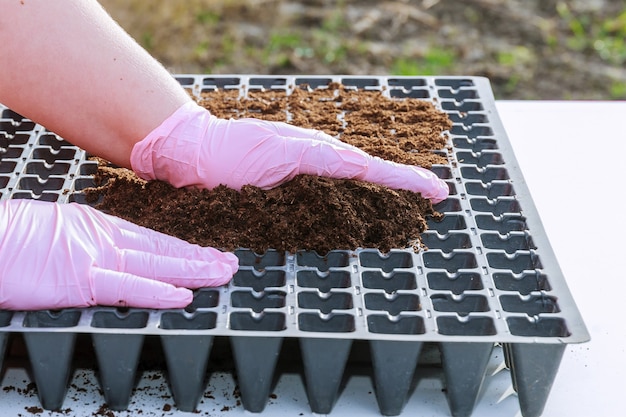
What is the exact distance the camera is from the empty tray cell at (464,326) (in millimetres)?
1258

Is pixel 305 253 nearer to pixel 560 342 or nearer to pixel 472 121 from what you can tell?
pixel 560 342

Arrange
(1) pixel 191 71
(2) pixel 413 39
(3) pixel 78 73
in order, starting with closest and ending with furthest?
(3) pixel 78 73
(1) pixel 191 71
(2) pixel 413 39

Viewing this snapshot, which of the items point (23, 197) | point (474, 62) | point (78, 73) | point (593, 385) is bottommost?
point (474, 62)

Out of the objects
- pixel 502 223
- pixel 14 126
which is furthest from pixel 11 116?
pixel 502 223

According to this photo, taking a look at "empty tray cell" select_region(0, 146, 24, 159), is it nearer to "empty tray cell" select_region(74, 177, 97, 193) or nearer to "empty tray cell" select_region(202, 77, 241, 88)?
"empty tray cell" select_region(74, 177, 97, 193)

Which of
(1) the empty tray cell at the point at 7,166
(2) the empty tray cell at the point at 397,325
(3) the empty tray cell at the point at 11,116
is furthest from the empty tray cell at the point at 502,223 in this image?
(3) the empty tray cell at the point at 11,116

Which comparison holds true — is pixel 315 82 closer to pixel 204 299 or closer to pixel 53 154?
pixel 53 154

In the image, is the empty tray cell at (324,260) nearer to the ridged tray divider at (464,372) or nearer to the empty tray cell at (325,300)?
the empty tray cell at (325,300)

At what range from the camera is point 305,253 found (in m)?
1.43

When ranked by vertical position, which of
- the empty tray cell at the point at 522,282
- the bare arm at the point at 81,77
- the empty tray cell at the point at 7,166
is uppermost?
the bare arm at the point at 81,77

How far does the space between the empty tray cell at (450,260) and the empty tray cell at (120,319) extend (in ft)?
1.72

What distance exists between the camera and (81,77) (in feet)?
4.96

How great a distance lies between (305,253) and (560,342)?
0.48 m

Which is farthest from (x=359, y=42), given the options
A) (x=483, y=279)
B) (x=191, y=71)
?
(x=483, y=279)
